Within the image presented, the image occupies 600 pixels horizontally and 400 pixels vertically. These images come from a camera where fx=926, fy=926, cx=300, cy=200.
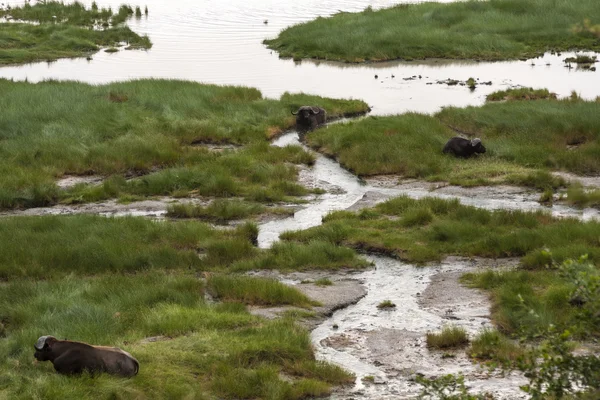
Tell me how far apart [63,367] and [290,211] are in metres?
11.3

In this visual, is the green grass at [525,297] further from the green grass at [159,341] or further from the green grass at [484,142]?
the green grass at [484,142]

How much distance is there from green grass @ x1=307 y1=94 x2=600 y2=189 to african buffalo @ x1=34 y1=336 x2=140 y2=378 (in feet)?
46.1

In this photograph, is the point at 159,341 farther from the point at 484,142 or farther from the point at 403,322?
the point at 484,142

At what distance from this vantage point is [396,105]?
34125 mm

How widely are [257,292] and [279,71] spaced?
26799 mm

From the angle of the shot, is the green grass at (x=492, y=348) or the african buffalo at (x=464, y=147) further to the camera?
the african buffalo at (x=464, y=147)

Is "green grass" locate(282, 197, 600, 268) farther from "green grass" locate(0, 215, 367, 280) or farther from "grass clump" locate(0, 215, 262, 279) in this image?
"grass clump" locate(0, 215, 262, 279)

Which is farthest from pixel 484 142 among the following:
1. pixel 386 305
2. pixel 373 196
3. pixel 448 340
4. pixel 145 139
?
pixel 448 340

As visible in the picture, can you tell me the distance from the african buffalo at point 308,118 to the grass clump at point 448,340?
17286mm

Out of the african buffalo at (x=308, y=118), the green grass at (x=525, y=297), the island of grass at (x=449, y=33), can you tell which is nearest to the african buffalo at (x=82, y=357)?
the green grass at (x=525, y=297)

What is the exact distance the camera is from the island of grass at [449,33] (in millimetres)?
44562

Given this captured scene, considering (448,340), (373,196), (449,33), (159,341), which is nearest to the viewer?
(159,341)

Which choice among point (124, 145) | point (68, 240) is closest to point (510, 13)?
point (124, 145)

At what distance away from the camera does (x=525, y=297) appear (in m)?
15.1
